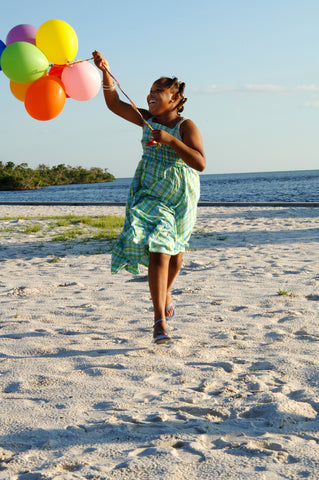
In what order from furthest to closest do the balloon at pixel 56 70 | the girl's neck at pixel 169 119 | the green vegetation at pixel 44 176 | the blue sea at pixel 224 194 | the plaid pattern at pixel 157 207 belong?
1. the green vegetation at pixel 44 176
2. the blue sea at pixel 224 194
3. the balloon at pixel 56 70
4. the girl's neck at pixel 169 119
5. the plaid pattern at pixel 157 207

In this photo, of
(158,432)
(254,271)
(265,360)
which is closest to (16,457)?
(158,432)

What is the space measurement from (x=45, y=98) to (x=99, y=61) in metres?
0.55

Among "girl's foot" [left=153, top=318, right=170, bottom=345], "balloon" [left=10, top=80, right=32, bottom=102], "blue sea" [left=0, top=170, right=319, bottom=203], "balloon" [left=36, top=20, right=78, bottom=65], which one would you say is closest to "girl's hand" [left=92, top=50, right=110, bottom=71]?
"balloon" [left=36, top=20, right=78, bottom=65]

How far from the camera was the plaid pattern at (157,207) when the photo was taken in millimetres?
3459

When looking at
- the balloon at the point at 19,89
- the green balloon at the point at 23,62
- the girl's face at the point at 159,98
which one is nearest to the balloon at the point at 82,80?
the green balloon at the point at 23,62

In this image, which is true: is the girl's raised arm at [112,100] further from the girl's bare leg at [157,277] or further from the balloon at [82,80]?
the girl's bare leg at [157,277]

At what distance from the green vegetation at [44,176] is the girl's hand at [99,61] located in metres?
62.7

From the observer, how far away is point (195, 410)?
240 centimetres

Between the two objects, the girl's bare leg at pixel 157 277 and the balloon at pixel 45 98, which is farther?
the balloon at pixel 45 98

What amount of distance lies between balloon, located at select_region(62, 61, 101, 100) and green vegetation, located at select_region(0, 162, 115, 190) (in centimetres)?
6234

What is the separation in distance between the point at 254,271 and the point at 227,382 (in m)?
3.39

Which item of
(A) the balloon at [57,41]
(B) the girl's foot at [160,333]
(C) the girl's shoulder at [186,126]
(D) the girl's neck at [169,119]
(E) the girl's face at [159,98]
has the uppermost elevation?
(A) the balloon at [57,41]

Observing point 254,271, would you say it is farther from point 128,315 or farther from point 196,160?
point 196,160

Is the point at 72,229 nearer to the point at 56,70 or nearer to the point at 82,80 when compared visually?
the point at 56,70
